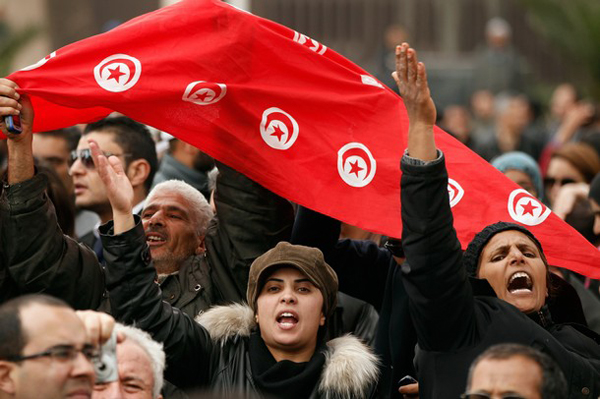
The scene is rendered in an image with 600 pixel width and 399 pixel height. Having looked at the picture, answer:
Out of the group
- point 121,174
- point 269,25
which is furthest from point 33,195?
point 269,25

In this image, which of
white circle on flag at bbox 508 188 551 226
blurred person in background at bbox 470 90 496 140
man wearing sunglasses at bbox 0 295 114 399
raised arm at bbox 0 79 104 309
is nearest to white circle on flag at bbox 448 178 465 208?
white circle on flag at bbox 508 188 551 226

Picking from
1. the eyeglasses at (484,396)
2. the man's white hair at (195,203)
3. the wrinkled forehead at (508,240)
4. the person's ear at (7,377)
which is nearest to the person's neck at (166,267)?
the man's white hair at (195,203)

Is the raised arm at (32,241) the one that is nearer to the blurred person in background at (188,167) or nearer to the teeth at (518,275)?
the teeth at (518,275)

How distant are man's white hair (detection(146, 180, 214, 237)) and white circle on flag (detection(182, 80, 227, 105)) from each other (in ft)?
2.28

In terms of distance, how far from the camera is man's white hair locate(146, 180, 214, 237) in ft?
24.0

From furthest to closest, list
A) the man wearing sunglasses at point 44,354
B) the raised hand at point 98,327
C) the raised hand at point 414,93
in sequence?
the raised hand at point 414,93 → the raised hand at point 98,327 → the man wearing sunglasses at point 44,354

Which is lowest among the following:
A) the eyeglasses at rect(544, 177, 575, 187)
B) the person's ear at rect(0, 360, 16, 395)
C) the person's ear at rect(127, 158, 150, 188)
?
the person's ear at rect(0, 360, 16, 395)

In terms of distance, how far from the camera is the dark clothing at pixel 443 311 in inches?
219

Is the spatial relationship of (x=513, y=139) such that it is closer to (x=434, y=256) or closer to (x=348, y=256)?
(x=348, y=256)

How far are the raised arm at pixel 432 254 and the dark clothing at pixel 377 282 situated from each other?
1.05 meters

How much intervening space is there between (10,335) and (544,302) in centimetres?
259

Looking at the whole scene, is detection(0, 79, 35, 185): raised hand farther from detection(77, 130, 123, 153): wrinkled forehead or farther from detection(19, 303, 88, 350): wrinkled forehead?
detection(77, 130, 123, 153): wrinkled forehead

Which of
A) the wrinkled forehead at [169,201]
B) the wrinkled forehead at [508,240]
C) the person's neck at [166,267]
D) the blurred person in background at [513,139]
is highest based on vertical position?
the blurred person in background at [513,139]

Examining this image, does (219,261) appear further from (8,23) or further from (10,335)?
(8,23)
